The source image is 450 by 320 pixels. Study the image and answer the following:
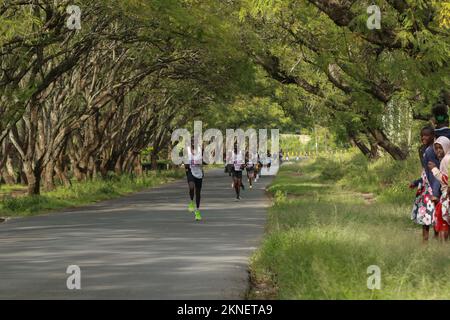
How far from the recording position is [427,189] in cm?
1356

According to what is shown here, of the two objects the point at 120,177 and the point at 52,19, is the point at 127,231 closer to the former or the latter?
the point at 52,19

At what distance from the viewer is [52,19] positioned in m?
24.1

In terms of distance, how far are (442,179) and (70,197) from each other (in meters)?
20.5

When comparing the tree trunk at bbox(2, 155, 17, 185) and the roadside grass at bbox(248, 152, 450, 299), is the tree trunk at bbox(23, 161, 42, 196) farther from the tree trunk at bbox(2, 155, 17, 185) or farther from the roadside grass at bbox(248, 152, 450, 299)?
the tree trunk at bbox(2, 155, 17, 185)

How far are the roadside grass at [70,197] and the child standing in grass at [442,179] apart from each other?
14190 mm

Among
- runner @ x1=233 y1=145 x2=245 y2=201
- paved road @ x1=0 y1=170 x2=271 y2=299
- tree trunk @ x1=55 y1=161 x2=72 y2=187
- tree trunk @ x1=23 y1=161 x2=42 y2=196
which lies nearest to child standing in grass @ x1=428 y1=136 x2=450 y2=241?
paved road @ x1=0 y1=170 x2=271 y2=299

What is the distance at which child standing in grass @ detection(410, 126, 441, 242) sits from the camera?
13.2 meters

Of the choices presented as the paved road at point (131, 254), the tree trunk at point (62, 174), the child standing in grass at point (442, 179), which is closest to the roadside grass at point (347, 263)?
the child standing in grass at point (442, 179)

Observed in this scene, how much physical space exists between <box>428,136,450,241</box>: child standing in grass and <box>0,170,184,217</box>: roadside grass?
46.6ft

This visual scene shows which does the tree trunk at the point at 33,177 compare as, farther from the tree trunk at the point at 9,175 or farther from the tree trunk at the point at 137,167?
the tree trunk at the point at 137,167

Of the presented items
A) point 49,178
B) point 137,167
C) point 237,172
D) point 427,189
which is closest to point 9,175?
point 137,167
